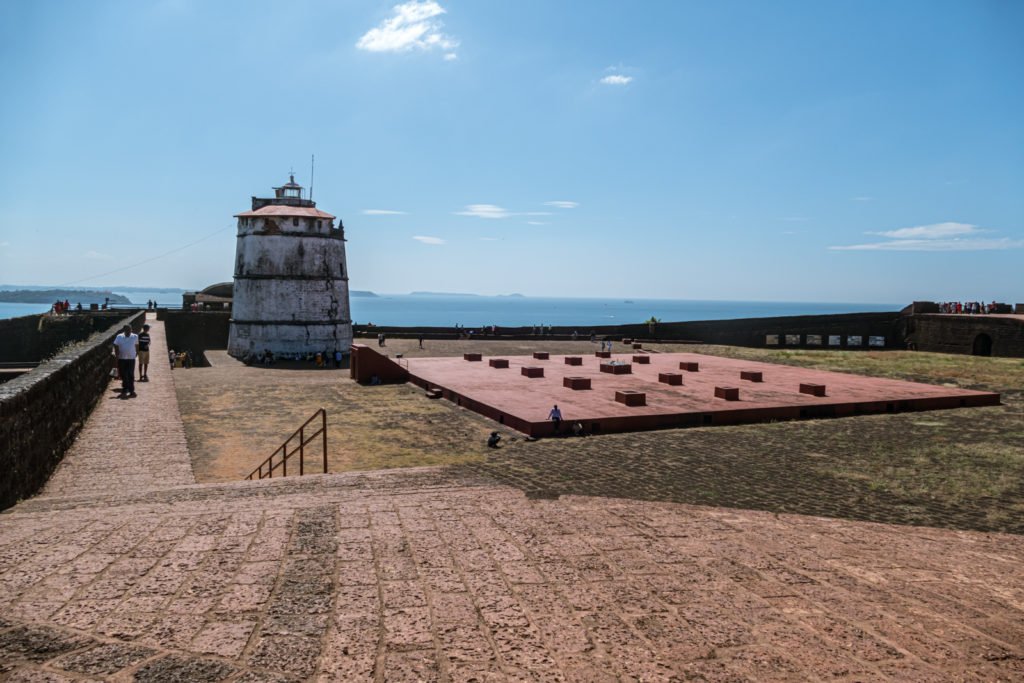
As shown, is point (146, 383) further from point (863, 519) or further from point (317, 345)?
point (317, 345)

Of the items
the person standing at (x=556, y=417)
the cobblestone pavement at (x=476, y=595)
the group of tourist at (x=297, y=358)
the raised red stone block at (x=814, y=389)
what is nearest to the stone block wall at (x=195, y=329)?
the group of tourist at (x=297, y=358)

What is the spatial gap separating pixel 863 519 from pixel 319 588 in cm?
579

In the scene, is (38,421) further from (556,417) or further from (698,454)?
(698,454)

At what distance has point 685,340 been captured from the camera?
35812 mm

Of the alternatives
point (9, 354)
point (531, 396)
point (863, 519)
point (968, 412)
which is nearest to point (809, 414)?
point (968, 412)

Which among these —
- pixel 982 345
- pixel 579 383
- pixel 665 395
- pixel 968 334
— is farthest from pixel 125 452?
pixel 968 334

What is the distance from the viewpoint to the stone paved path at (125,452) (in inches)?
276

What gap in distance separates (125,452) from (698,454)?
8.22m

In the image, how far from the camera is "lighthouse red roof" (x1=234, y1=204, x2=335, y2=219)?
92.3 ft

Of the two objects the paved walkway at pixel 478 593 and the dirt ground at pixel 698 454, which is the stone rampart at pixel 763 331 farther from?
the paved walkway at pixel 478 593

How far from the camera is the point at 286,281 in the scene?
28422 millimetres

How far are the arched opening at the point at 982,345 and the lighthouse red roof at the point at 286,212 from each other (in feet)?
99.2

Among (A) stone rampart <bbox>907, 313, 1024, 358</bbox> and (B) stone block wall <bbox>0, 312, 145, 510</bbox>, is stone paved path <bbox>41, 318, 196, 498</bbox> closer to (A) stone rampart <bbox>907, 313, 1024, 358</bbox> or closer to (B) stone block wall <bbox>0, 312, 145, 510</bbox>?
(B) stone block wall <bbox>0, 312, 145, 510</bbox>

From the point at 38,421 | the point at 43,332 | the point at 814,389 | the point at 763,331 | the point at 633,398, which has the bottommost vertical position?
the point at 633,398
